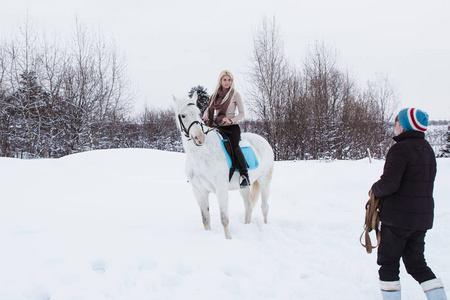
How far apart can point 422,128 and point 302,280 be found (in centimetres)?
204

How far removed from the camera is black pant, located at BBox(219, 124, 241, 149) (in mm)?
4305

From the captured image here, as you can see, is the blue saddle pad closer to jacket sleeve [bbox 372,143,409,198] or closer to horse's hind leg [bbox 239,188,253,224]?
horse's hind leg [bbox 239,188,253,224]

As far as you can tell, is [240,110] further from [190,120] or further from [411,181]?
[411,181]

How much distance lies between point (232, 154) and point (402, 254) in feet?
8.42

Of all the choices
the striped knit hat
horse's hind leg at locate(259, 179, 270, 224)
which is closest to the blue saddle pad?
horse's hind leg at locate(259, 179, 270, 224)

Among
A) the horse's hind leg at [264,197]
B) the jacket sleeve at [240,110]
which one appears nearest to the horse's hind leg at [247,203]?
the horse's hind leg at [264,197]

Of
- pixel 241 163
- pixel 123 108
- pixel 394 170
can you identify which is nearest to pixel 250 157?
pixel 241 163

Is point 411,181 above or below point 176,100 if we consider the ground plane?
below

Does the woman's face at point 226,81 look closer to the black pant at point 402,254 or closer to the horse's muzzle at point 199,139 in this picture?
the horse's muzzle at point 199,139

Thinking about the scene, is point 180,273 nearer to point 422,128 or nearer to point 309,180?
point 422,128

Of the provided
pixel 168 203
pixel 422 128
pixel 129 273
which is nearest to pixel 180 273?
pixel 129 273

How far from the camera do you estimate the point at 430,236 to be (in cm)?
438

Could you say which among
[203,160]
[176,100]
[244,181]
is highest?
[176,100]

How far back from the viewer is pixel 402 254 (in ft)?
7.76
